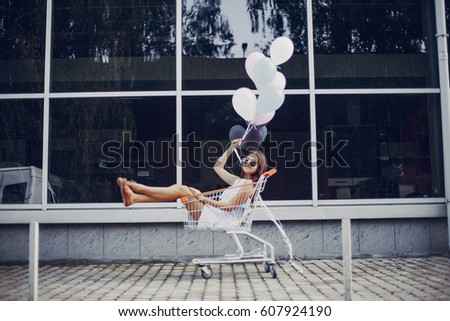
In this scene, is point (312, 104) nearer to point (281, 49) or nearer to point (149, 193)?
point (281, 49)

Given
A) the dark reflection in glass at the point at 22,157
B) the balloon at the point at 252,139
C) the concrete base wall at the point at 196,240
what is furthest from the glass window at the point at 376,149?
the dark reflection in glass at the point at 22,157

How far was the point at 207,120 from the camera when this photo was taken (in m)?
8.02

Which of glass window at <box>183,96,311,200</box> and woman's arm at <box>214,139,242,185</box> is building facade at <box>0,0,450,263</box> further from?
woman's arm at <box>214,139,242,185</box>

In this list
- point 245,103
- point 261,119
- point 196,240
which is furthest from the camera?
point 196,240

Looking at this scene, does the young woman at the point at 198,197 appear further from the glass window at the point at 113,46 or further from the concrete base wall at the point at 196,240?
the glass window at the point at 113,46

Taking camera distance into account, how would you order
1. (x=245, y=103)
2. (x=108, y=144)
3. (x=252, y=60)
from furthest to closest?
(x=108, y=144) → (x=252, y=60) → (x=245, y=103)

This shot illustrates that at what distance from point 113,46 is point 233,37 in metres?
1.77

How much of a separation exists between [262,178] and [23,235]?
362 centimetres

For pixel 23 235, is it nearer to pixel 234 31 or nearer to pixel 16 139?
pixel 16 139

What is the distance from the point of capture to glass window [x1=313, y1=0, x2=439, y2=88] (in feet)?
26.8

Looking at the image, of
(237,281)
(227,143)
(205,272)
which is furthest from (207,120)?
(237,281)

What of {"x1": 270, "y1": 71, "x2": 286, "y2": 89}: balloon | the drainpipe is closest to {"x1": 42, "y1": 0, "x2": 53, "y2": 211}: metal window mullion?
{"x1": 270, "y1": 71, "x2": 286, "y2": 89}: balloon

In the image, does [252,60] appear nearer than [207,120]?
Yes
